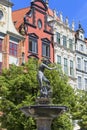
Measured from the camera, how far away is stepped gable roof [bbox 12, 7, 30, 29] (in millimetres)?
51425

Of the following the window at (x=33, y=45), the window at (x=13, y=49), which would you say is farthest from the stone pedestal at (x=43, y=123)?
the window at (x=33, y=45)

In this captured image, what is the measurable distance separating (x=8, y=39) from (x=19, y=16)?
7107 mm

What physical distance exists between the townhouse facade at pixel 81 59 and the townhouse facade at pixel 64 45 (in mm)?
1388

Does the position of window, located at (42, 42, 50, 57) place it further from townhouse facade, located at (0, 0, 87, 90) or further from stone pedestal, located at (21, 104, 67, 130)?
stone pedestal, located at (21, 104, 67, 130)

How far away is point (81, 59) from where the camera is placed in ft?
202

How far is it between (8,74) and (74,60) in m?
22.4

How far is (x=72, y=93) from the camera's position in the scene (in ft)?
125

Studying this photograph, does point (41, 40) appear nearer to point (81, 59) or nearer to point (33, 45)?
point (33, 45)

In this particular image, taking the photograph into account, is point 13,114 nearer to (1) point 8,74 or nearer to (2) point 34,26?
(1) point 8,74

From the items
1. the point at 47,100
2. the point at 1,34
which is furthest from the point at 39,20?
the point at 47,100

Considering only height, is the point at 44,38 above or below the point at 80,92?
above

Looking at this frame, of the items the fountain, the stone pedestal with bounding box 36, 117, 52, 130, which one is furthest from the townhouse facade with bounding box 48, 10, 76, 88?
the stone pedestal with bounding box 36, 117, 52, 130

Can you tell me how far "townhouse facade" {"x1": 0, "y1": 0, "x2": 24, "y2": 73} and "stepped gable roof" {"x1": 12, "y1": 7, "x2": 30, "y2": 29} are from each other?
2.88 m

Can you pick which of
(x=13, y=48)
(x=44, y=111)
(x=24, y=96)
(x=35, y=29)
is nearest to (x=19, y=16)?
(x=35, y=29)
